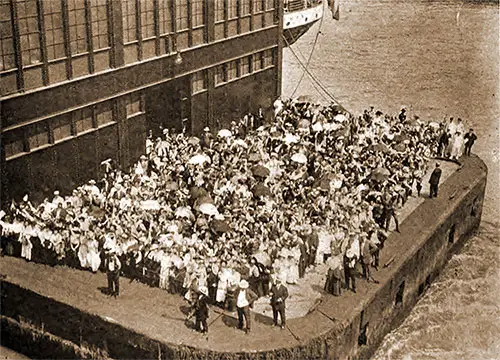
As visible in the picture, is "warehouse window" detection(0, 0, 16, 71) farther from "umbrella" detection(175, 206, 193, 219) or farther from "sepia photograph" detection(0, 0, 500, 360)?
"umbrella" detection(175, 206, 193, 219)

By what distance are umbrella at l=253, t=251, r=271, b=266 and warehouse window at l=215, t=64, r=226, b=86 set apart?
553 inches

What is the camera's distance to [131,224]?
1897cm

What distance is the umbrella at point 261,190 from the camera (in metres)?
22.2

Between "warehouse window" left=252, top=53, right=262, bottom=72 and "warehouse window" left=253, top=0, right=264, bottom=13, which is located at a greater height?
"warehouse window" left=253, top=0, right=264, bottom=13

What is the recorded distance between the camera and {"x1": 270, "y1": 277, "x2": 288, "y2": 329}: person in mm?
16812

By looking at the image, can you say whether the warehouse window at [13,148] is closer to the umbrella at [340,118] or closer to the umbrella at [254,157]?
the umbrella at [254,157]

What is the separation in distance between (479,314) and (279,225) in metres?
8.53

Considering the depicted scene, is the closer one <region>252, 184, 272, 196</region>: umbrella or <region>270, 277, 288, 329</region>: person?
<region>270, 277, 288, 329</region>: person

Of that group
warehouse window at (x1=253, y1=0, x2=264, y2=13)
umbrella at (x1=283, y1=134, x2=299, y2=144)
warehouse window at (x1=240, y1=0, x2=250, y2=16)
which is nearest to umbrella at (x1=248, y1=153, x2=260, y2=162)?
umbrella at (x1=283, y1=134, x2=299, y2=144)

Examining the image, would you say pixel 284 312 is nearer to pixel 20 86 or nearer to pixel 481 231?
pixel 20 86

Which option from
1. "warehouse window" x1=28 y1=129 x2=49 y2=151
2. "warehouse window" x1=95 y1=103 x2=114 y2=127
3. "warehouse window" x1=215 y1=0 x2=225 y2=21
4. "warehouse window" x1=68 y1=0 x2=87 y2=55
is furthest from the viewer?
"warehouse window" x1=215 y1=0 x2=225 y2=21

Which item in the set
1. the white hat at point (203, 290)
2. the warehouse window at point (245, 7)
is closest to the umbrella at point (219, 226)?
the white hat at point (203, 290)

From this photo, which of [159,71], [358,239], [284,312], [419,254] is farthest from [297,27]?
[284,312]

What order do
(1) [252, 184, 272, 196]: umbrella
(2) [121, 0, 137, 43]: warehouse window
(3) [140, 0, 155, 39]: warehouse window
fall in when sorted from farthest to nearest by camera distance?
(3) [140, 0, 155, 39]: warehouse window → (2) [121, 0, 137, 43]: warehouse window → (1) [252, 184, 272, 196]: umbrella
